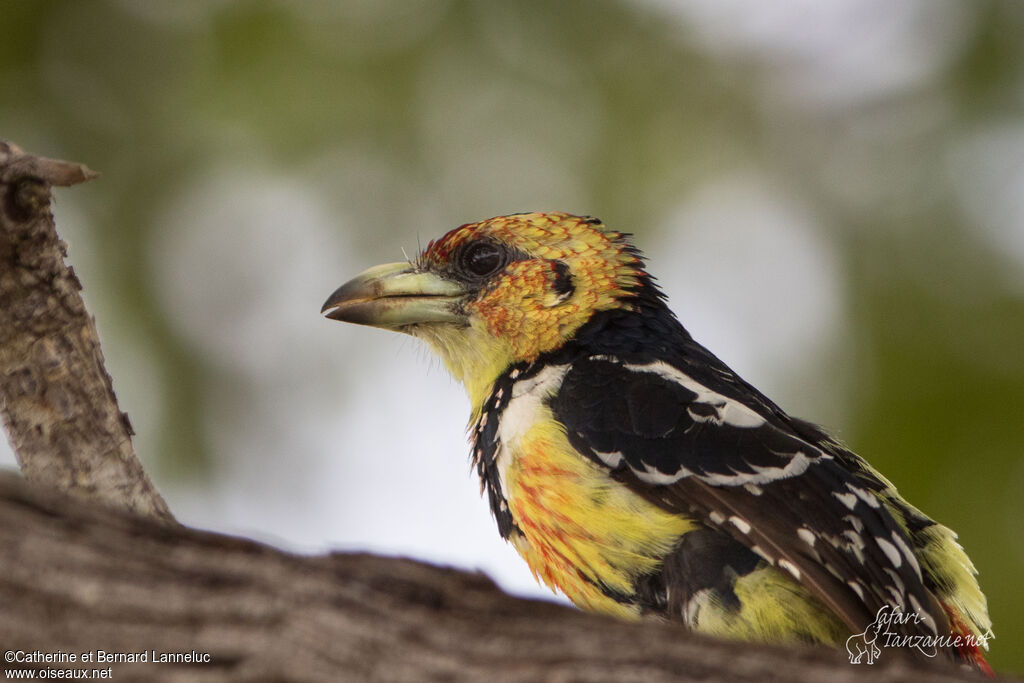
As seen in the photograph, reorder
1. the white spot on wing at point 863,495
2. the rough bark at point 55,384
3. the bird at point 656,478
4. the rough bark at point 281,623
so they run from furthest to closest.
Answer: the white spot on wing at point 863,495
the bird at point 656,478
the rough bark at point 55,384
the rough bark at point 281,623

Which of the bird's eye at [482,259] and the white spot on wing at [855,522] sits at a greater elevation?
the bird's eye at [482,259]

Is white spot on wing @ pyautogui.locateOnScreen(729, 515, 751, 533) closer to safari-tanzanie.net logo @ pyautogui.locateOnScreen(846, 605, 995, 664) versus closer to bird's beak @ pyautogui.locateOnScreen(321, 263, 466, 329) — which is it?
safari-tanzanie.net logo @ pyautogui.locateOnScreen(846, 605, 995, 664)

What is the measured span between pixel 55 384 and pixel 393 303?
1.69 m

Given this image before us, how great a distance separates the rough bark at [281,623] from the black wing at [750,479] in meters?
0.71

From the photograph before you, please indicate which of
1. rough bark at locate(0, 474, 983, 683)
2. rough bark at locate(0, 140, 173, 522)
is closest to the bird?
rough bark at locate(0, 474, 983, 683)

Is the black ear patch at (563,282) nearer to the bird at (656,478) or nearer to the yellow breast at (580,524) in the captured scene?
the bird at (656,478)

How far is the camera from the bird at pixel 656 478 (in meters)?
3.18

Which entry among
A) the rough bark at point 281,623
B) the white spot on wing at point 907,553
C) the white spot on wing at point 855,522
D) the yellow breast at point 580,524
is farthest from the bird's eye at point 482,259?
the rough bark at point 281,623

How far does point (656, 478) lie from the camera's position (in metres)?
3.40

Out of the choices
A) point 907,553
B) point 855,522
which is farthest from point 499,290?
point 907,553

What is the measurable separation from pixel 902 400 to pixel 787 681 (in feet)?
12.8

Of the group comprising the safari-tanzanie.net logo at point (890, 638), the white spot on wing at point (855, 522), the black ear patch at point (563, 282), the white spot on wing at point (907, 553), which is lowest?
the safari-tanzanie.net logo at point (890, 638)

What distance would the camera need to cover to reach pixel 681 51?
6.79 meters

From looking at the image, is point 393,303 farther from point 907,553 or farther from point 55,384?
point 907,553
